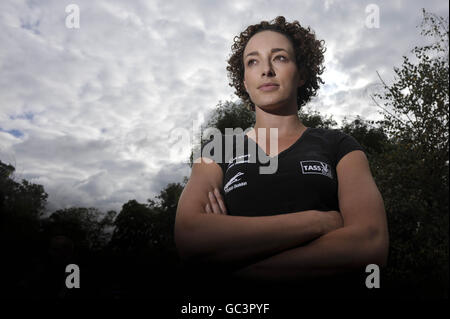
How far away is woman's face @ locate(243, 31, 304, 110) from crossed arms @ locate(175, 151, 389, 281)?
849 mm

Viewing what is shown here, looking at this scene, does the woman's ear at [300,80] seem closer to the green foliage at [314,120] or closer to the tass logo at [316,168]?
the tass logo at [316,168]

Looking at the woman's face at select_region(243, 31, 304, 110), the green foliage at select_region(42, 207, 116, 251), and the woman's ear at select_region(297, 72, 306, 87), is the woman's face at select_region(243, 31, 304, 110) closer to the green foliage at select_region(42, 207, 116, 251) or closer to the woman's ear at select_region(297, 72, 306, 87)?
the woman's ear at select_region(297, 72, 306, 87)

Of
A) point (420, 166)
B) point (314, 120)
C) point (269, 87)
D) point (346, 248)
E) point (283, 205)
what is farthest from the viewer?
point (314, 120)

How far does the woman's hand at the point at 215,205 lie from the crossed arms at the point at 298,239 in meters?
0.04

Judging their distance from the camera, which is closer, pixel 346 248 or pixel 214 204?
pixel 346 248

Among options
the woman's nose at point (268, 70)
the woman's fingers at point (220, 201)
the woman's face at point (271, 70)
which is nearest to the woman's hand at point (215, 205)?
the woman's fingers at point (220, 201)

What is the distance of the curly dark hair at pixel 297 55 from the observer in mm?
3223

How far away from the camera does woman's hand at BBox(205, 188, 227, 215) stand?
2.55m

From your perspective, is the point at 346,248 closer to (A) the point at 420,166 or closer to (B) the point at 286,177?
(B) the point at 286,177

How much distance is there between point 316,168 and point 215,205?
0.78 m

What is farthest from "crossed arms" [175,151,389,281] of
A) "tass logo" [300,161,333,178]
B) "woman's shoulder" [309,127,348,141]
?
"woman's shoulder" [309,127,348,141]

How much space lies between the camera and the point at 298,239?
2.30 metres

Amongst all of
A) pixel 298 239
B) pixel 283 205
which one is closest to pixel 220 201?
pixel 283 205
